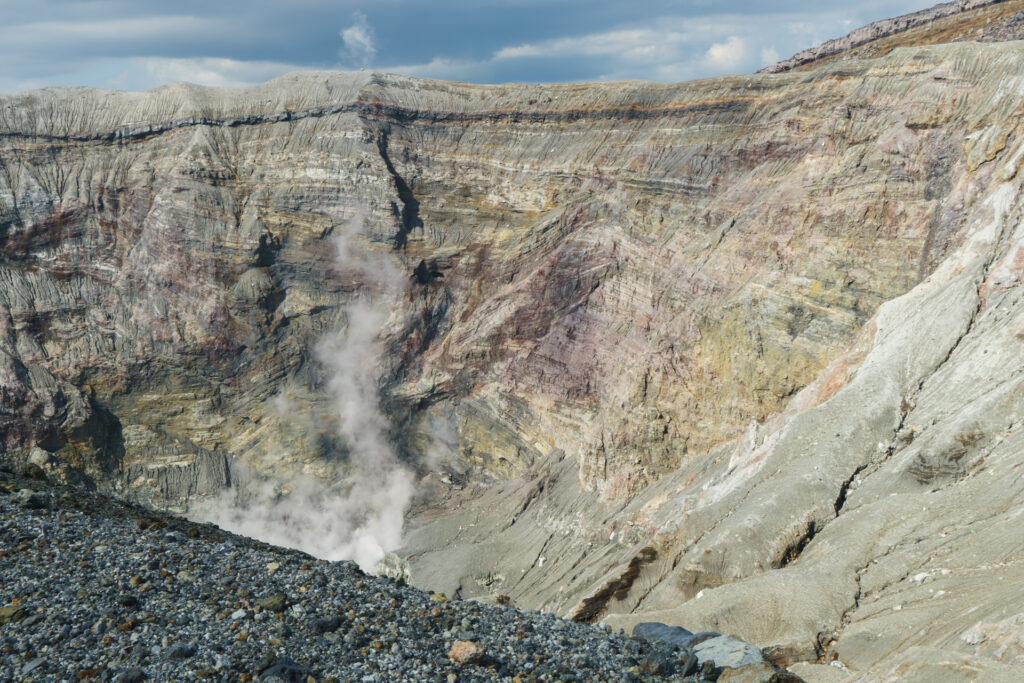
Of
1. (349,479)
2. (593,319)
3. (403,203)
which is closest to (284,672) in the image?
(593,319)

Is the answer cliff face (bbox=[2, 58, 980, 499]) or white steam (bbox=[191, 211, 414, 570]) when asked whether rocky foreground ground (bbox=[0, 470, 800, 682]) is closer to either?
cliff face (bbox=[2, 58, 980, 499])

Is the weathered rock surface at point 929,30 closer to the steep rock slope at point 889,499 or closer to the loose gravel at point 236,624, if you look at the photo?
the steep rock slope at point 889,499

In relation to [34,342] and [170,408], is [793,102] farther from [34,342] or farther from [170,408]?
[34,342]

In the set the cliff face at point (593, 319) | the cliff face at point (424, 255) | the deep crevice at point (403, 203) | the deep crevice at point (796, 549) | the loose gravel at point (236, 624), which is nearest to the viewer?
the loose gravel at point (236, 624)

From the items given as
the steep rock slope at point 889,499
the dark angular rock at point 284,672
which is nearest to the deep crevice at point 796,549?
the steep rock slope at point 889,499

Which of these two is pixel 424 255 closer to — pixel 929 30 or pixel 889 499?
pixel 889 499

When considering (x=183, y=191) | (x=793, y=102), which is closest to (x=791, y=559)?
(x=793, y=102)
